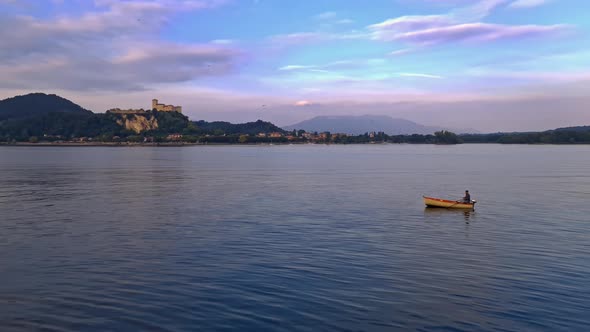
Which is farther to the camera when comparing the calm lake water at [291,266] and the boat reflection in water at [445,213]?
the boat reflection in water at [445,213]

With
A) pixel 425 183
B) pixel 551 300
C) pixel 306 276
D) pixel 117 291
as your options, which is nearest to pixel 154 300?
pixel 117 291

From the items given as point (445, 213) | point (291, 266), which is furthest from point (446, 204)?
point (291, 266)

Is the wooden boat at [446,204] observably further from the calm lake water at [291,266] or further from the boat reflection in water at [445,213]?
the calm lake water at [291,266]

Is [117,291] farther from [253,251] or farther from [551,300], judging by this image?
[551,300]

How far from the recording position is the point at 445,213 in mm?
53750

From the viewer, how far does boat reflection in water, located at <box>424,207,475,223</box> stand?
51.8 meters

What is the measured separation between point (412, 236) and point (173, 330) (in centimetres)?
2464

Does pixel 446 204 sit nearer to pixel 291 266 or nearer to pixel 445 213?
pixel 445 213

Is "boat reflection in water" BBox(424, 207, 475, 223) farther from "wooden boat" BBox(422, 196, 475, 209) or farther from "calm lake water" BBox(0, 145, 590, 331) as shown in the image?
"wooden boat" BBox(422, 196, 475, 209)

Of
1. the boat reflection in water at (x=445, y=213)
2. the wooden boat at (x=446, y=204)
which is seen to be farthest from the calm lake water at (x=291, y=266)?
the wooden boat at (x=446, y=204)

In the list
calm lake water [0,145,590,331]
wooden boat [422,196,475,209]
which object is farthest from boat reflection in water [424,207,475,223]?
wooden boat [422,196,475,209]

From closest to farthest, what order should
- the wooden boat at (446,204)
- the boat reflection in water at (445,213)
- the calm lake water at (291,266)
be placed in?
the calm lake water at (291,266) → the boat reflection in water at (445,213) → the wooden boat at (446,204)

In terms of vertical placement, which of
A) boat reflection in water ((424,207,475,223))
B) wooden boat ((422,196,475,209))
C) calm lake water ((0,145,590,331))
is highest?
wooden boat ((422,196,475,209))

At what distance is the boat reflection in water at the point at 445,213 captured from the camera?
5176cm
